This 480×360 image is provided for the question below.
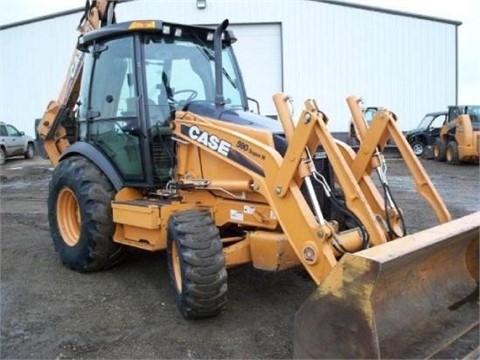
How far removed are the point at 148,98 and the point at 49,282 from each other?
6.99 ft

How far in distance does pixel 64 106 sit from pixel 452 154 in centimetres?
1485

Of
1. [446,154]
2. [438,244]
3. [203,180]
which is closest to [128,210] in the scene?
[203,180]

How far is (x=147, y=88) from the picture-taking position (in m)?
5.00

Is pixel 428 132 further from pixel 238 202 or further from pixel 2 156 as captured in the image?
pixel 238 202

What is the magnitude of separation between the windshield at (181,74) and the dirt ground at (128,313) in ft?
5.77

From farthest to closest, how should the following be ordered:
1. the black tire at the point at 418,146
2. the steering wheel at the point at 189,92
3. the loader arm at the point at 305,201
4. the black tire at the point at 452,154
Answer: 1. the black tire at the point at 418,146
2. the black tire at the point at 452,154
3. the steering wheel at the point at 189,92
4. the loader arm at the point at 305,201

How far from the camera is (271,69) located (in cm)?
2411

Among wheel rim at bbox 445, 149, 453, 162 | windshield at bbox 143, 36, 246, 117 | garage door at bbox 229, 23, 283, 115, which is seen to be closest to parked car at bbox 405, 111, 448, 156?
wheel rim at bbox 445, 149, 453, 162

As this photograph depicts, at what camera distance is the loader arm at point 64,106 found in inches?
265

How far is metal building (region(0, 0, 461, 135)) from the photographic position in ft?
78.1

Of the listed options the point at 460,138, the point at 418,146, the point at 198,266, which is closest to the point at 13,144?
the point at 418,146

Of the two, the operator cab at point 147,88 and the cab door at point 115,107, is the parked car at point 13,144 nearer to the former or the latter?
the cab door at point 115,107

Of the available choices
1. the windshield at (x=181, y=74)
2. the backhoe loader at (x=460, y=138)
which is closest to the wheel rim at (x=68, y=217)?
the windshield at (x=181, y=74)

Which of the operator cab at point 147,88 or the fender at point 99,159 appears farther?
the fender at point 99,159
